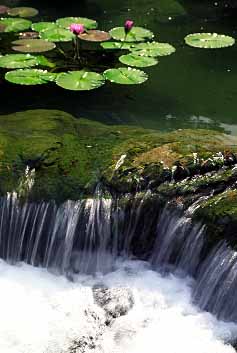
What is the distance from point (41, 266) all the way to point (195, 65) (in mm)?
3519

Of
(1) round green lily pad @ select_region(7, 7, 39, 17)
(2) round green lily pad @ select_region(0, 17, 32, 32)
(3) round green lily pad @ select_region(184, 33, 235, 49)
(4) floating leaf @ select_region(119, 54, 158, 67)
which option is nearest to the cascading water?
(4) floating leaf @ select_region(119, 54, 158, 67)

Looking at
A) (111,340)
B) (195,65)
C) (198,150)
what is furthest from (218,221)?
(195,65)

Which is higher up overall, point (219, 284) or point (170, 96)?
point (170, 96)

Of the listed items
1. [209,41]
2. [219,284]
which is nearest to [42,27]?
[209,41]

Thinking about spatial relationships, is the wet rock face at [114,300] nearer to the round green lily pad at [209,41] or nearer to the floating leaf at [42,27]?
the round green lily pad at [209,41]

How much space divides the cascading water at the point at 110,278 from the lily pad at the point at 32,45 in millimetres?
2686

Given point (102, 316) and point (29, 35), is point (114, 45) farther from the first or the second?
point (102, 316)

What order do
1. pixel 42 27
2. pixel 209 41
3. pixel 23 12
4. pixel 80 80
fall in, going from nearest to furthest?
pixel 80 80 < pixel 209 41 < pixel 42 27 < pixel 23 12

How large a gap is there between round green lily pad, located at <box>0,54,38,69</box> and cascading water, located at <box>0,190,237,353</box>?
2114mm

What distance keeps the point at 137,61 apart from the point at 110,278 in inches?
111

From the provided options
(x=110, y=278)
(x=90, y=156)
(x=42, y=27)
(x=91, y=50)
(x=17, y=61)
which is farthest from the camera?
(x=42, y=27)

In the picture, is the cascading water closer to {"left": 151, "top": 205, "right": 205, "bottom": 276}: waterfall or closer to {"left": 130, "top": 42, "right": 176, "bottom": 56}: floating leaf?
{"left": 151, "top": 205, "right": 205, "bottom": 276}: waterfall

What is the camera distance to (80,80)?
17.8 feet

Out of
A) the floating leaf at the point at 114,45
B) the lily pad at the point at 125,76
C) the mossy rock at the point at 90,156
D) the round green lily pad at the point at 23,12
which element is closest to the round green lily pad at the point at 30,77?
the lily pad at the point at 125,76
